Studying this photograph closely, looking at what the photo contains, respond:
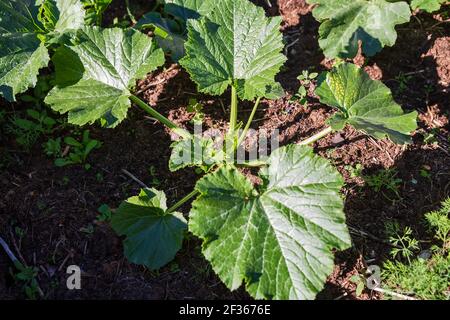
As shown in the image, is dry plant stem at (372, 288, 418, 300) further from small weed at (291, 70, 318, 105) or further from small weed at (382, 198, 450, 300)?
small weed at (291, 70, 318, 105)

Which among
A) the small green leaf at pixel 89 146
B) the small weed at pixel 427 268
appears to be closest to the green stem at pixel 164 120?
the small green leaf at pixel 89 146

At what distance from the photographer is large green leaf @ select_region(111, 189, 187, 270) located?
9.86 ft

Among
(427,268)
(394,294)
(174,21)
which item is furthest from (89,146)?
(427,268)

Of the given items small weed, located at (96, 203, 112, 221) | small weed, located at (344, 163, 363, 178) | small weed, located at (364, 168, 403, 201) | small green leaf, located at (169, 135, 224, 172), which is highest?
small green leaf, located at (169, 135, 224, 172)

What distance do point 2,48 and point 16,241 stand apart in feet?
4.09

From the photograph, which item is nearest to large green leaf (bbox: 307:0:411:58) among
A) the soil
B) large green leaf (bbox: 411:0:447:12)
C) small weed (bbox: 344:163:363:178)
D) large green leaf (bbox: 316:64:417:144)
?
large green leaf (bbox: 411:0:447:12)

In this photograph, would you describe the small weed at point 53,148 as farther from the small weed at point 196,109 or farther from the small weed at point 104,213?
the small weed at point 196,109

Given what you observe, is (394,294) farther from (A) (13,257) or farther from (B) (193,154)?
(A) (13,257)

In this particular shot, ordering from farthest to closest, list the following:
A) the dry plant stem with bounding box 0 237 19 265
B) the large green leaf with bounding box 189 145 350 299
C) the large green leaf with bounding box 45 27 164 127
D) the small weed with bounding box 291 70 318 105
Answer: the small weed with bounding box 291 70 318 105
the large green leaf with bounding box 45 27 164 127
the dry plant stem with bounding box 0 237 19 265
the large green leaf with bounding box 189 145 350 299

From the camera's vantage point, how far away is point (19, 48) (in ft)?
11.7

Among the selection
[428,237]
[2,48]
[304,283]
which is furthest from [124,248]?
[428,237]

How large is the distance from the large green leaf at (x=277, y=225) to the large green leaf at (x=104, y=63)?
3.17 feet

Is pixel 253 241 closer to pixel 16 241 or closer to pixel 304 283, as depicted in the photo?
pixel 304 283

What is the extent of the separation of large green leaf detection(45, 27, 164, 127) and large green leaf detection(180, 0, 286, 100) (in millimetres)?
266
